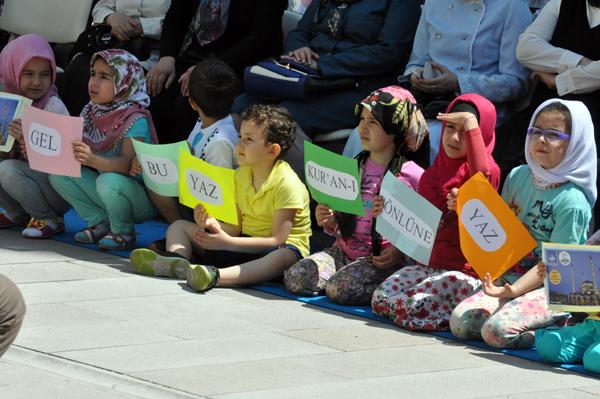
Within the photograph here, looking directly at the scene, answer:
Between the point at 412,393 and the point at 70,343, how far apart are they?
1.48 meters

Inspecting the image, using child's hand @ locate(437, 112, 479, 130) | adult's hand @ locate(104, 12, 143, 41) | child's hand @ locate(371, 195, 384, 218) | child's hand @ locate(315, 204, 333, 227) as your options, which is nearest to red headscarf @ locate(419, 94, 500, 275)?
child's hand @ locate(437, 112, 479, 130)

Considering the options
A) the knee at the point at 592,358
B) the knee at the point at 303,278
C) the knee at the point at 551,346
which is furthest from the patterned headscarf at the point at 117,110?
the knee at the point at 592,358

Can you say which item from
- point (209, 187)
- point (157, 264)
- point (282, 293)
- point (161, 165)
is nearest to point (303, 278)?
point (282, 293)

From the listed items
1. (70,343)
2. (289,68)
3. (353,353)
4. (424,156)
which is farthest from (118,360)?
(289,68)

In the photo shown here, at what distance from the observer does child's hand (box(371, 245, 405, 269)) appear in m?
6.84

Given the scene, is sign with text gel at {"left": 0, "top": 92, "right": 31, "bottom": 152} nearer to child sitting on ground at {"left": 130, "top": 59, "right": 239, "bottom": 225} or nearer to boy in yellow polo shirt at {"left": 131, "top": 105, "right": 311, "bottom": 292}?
child sitting on ground at {"left": 130, "top": 59, "right": 239, "bottom": 225}

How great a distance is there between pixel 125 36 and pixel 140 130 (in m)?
1.54

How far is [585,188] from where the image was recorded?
246 inches

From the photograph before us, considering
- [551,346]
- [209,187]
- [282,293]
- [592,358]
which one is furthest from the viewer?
[209,187]

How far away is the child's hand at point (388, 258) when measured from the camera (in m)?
6.84

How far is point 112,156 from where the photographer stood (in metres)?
8.03

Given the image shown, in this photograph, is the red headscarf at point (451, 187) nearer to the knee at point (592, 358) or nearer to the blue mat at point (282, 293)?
the blue mat at point (282, 293)

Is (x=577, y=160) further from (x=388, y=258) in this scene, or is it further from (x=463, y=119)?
(x=388, y=258)

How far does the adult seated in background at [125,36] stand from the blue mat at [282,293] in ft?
2.62
